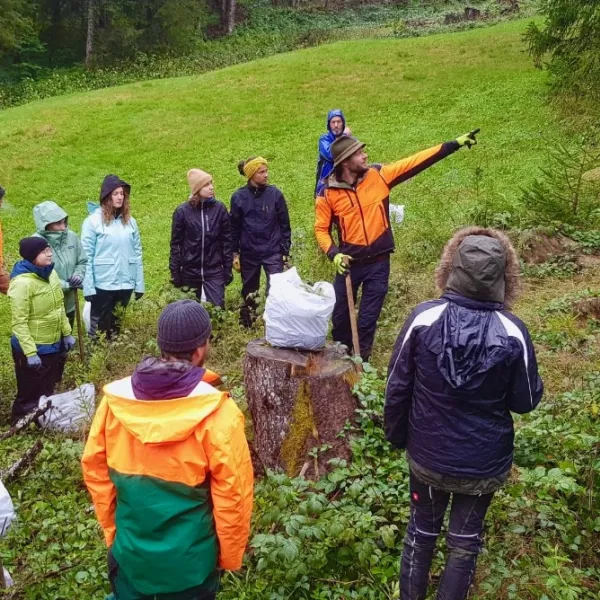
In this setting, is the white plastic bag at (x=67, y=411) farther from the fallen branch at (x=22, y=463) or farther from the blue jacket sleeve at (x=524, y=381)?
the blue jacket sleeve at (x=524, y=381)

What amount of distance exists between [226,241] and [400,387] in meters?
4.29

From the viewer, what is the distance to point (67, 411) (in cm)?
550

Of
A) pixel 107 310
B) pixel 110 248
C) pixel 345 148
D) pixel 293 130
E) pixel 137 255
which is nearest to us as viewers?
pixel 345 148

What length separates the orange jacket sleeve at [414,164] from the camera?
5.36 m

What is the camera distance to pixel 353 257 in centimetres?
555

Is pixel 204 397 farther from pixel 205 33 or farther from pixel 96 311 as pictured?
pixel 205 33

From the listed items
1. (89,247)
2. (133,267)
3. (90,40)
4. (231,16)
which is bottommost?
(133,267)

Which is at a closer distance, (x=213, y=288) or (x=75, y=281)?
(x=75, y=281)

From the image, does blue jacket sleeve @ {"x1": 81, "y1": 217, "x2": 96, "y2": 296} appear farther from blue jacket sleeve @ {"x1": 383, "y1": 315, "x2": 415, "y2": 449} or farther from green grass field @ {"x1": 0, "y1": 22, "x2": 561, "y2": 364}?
blue jacket sleeve @ {"x1": 383, "y1": 315, "x2": 415, "y2": 449}

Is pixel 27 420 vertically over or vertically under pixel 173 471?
under

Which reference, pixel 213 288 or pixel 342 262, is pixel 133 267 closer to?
pixel 213 288

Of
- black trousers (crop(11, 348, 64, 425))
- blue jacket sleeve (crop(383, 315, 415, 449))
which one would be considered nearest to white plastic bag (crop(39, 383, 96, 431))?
black trousers (crop(11, 348, 64, 425))

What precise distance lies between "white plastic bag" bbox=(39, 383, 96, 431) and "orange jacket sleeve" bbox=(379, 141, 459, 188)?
9.85 feet

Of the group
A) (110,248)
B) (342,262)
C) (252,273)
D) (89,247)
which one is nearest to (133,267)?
(110,248)
